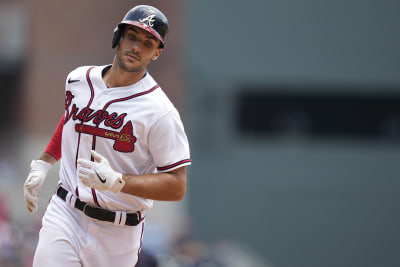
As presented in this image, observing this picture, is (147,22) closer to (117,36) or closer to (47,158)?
(117,36)

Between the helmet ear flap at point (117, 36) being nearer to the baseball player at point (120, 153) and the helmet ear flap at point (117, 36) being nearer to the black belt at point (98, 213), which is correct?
the baseball player at point (120, 153)

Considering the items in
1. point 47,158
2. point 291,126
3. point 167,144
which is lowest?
point 291,126

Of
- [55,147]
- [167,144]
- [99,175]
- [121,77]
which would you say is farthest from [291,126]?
[99,175]

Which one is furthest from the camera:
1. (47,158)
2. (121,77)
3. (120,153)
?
(47,158)

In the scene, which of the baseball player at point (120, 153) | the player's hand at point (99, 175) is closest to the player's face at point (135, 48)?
the baseball player at point (120, 153)

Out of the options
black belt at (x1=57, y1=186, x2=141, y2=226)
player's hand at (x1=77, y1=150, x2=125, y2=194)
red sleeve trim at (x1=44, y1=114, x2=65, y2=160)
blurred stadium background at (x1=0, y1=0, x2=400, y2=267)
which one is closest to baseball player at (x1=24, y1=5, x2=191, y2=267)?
black belt at (x1=57, y1=186, x2=141, y2=226)

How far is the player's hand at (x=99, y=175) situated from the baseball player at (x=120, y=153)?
12 cm

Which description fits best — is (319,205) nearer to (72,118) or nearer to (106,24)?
(106,24)

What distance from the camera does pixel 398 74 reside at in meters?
18.4

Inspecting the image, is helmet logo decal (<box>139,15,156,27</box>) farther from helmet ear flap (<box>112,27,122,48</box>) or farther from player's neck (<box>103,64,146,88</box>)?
player's neck (<box>103,64,146,88</box>)

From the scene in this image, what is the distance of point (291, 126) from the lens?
1842 cm

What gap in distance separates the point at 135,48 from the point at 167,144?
59 cm

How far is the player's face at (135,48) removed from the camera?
397 cm

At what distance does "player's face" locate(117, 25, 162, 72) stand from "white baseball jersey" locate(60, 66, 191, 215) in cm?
14
